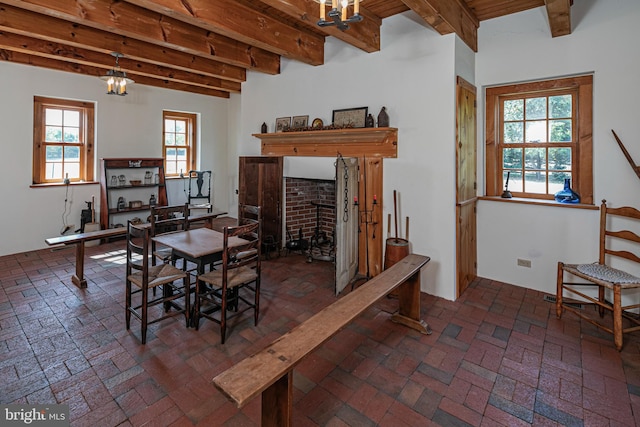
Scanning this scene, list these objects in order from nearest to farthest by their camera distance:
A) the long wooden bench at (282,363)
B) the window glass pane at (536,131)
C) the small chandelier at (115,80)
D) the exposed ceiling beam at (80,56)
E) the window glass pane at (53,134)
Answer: the long wooden bench at (282,363) → the window glass pane at (536,131) → the exposed ceiling beam at (80,56) → the small chandelier at (115,80) → the window glass pane at (53,134)

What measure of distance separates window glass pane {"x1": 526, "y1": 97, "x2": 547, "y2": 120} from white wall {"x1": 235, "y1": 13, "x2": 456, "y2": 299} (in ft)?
3.64

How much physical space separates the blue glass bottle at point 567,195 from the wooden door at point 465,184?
0.84 m

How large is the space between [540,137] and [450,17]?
68.7 inches

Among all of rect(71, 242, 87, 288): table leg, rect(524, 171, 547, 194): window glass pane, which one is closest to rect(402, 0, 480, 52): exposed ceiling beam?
rect(524, 171, 547, 194): window glass pane

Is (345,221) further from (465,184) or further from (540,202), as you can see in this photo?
(540,202)

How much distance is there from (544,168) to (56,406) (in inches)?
192

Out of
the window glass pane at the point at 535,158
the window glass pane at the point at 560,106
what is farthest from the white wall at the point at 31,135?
the window glass pane at the point at 560,106

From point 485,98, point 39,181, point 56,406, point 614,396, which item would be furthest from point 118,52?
point 614,396

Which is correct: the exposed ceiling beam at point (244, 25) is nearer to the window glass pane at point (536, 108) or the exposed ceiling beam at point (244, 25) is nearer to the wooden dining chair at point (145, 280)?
the wooden dining chair at point (145, 280)

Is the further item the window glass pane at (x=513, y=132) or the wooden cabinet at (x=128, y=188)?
the wooden cabinet at (x=128, y=188)

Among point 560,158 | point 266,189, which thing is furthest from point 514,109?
point 266,189

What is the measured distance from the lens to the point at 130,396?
2.12 m

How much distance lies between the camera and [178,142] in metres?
7.26

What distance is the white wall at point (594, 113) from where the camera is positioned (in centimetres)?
314
